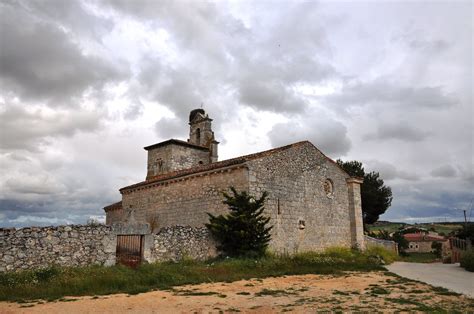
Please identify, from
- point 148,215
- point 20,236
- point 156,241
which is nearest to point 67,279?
point 20,236

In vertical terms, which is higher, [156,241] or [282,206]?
[282,206]

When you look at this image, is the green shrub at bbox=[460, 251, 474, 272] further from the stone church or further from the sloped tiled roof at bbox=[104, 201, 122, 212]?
the sloped tiled roof at bbox=[104, 201, 122, 212]

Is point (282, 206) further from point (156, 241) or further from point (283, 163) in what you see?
point (156, 241)

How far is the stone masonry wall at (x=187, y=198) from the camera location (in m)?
19.8

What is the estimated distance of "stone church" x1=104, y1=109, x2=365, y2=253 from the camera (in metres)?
19.7

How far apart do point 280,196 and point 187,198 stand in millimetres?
5327

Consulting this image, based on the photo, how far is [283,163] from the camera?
68.9 ft

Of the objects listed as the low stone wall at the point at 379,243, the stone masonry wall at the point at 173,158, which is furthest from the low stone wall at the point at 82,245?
the stone masonry wall at the point at 173,158

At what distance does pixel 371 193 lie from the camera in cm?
4109

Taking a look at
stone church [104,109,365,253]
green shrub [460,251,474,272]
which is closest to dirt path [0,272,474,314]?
green shrub [460,251,474,272]

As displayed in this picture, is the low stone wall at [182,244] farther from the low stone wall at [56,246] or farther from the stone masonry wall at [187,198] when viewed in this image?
the low stone wall at [56,246]

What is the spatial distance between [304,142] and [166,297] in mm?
14873

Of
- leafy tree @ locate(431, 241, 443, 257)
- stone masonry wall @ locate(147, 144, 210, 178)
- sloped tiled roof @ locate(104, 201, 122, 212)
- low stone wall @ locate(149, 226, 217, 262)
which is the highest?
stone masonry wall @ locate(147, 144, 210, 178)

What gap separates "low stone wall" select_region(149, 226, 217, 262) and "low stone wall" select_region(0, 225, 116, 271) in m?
2.06
